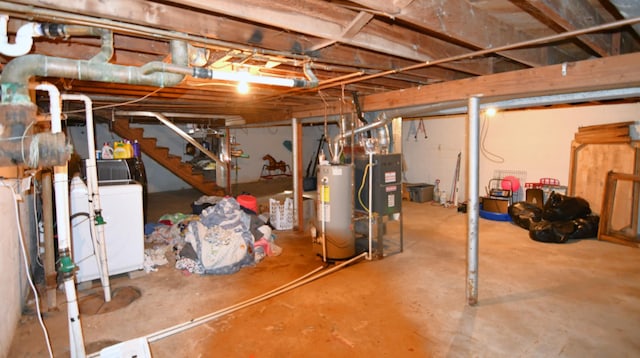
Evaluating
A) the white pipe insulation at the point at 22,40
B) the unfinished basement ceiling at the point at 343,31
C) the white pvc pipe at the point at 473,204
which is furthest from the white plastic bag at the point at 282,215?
Answer: the white pipe insulation at the point at 22,40

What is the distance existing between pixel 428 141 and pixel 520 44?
625cm

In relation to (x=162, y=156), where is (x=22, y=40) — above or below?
above

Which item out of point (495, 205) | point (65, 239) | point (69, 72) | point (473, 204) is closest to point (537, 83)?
point (473, 204)

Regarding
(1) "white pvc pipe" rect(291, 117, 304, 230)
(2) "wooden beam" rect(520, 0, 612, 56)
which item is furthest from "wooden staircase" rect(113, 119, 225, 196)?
(2) "wooden beam" rect(520, 0, 612, 56)

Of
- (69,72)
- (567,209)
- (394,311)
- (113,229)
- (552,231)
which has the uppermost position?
(69,72)

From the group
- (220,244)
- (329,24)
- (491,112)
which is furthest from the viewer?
(491,112)

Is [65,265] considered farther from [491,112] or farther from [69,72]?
[491,112]

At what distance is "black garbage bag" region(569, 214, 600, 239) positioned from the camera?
4824mm

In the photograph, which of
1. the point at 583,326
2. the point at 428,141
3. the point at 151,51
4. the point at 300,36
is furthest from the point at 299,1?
the point at 428,141

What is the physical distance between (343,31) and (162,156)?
5874mm

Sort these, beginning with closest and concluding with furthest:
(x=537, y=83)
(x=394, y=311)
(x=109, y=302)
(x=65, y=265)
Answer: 1. (x=65, y=265)
2. (x=537, y=83)
3. (x=394, y=311)
4. (x=109, y=302)

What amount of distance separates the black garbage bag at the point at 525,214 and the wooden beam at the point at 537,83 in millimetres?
3027

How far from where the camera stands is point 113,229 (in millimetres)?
3518

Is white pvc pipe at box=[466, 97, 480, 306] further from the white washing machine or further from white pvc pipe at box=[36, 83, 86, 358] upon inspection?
the white washing machine
